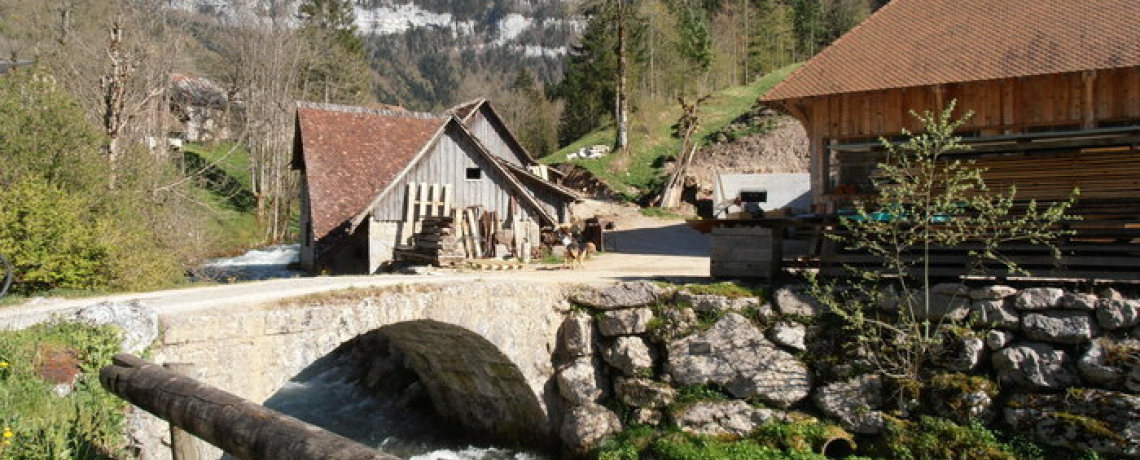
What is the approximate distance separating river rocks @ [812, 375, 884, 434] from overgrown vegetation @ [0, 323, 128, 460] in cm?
910

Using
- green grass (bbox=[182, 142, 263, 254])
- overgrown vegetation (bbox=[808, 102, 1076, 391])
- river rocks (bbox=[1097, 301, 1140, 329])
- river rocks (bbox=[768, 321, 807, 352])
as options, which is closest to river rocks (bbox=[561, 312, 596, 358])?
river rocks (bbox=[768, 321, 807, 352])

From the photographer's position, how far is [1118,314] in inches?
401

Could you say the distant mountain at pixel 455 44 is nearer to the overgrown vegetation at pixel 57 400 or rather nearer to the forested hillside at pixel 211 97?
the forested hillside at pixel 211 97

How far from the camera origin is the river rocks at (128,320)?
25.5 ft

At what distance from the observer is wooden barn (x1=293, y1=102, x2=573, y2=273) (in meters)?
18.6

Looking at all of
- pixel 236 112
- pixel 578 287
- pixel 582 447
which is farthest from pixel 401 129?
pixel 236 112

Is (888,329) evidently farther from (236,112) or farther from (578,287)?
(236,112)

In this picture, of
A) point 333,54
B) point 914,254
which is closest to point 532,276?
point 914,254

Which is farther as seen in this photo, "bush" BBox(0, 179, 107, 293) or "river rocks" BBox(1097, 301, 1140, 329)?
"bush" BBox(0, 179, 107, 293)

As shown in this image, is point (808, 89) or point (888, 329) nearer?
point (888, 329)

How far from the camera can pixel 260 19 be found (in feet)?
120

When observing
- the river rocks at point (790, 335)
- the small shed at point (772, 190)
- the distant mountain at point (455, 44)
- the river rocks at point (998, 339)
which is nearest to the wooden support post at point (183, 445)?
the river rocks at point (790, 335)

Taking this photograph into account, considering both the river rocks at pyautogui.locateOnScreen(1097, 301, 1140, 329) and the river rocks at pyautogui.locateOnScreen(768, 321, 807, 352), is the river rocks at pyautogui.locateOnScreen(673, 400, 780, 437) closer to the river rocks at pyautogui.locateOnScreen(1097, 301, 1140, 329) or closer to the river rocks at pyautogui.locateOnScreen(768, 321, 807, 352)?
the river rocks at pyautogui.locateOnScreen(768, 321, 807, 352)

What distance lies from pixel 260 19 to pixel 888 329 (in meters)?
33.6
